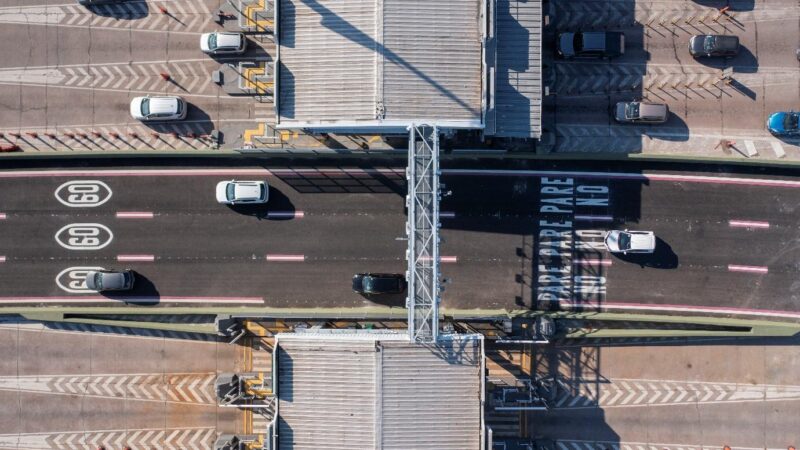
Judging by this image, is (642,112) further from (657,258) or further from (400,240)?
(400,240)

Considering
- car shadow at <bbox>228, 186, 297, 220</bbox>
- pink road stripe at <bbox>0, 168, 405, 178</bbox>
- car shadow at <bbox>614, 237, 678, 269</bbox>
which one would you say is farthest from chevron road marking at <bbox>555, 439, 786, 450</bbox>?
car shadow at <bbox>228, 186, 297, 220</bbox>

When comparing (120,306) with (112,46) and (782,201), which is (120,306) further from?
(782,201)

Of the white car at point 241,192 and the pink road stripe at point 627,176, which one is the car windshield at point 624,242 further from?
the white car at point 241,192

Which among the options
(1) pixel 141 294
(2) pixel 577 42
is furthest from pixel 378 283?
(2) pixel 577 42

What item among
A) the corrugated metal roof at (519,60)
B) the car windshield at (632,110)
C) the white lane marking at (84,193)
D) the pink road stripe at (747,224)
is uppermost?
the corrugated metal roof at (519,60)

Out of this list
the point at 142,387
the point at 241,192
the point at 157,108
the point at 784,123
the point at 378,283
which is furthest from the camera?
the point at 142,387

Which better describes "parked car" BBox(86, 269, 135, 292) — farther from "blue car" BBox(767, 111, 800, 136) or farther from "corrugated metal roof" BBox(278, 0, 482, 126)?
"blue car" BBox(767, 111, 800, 136)

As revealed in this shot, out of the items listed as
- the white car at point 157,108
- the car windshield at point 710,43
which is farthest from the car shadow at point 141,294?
the car windshield at point 710,43

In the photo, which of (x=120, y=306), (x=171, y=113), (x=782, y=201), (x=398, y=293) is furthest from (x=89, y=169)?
(x=782, y=201)
